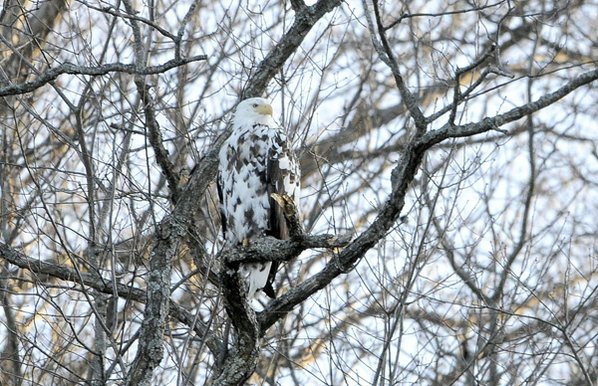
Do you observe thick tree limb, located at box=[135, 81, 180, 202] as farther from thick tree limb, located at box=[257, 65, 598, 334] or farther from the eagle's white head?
thick tree limb, located at box=[257, 65, 598, 334]

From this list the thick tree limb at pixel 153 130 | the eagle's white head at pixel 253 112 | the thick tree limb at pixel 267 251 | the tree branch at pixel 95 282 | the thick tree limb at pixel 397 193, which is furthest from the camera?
the eagle's white head at pixel 253 112

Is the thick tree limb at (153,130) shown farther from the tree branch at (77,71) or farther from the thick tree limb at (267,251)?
the tree branch at (77,71)

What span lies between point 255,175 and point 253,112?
38cm

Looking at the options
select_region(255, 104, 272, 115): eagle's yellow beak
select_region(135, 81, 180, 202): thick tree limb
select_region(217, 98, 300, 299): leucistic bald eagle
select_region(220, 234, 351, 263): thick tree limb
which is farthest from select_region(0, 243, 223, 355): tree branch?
select_region(220, 234, 351, 263): thick tree limb

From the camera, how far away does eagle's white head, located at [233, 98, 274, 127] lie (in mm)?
6770

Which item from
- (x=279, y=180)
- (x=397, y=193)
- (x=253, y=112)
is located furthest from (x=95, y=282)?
(x=397, y=193)

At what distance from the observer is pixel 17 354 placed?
6.83 meters

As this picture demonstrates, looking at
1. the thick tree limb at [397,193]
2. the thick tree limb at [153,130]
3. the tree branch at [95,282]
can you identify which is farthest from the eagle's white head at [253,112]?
the thick tree limb at [397,193]

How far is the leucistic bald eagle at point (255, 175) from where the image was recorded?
6816 millimetres

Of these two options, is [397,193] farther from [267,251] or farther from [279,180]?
[279,180]

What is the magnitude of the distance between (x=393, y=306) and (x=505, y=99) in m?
1.93

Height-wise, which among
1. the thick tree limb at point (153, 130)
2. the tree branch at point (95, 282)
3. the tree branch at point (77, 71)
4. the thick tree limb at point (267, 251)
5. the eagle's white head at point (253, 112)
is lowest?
the thick tree limb at point (267, 251)

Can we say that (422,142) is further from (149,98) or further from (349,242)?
(149,98)

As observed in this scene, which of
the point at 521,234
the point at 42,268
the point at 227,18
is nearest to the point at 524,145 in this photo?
the point at 521,234
